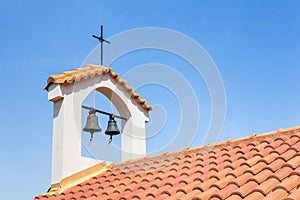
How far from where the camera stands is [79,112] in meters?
6.68

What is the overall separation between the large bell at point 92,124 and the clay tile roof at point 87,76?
22.9 inches

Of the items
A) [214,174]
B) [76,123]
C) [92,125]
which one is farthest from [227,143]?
[76,123]

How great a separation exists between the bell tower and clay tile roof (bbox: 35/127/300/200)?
A: 0.37 meters

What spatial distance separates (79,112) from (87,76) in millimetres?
544

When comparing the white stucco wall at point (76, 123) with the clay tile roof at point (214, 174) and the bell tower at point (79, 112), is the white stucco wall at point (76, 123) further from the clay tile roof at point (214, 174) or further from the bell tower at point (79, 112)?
the clay tile roof at point (214, 174)

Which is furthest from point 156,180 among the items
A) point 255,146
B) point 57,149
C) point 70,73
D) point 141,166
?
point 70,73

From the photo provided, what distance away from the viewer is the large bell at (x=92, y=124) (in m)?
6.54

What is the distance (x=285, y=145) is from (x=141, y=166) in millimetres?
2007

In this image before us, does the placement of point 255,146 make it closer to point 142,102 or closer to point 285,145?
point 285,145

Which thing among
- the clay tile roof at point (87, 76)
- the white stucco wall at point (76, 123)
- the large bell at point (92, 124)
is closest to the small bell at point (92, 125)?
the large bell at point (92, 124)

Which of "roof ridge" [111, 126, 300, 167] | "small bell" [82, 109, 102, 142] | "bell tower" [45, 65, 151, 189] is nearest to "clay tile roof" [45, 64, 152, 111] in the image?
"bell tower" [45, 65, 151, 189]

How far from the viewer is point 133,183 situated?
5.63 meters

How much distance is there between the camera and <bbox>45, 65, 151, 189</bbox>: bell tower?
21.1 feet

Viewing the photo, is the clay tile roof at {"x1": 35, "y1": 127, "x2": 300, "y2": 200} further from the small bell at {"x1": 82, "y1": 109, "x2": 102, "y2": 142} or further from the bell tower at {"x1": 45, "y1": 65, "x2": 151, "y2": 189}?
the small bell at {"x1": 82, "y1": 109, "x2": 102, "y2": 142}
